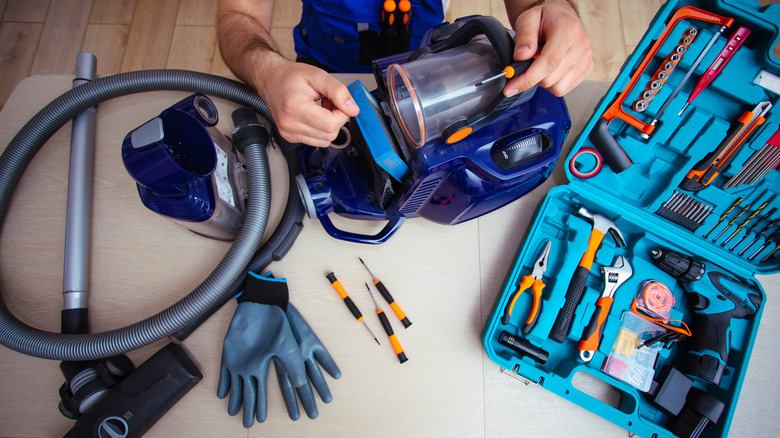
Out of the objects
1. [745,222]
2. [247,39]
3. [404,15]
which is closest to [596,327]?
[745,222]

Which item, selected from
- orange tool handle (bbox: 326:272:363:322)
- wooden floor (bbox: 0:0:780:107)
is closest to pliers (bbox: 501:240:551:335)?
orange tool handle (bbox: 326:272:363:322)

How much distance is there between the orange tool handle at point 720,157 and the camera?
0.80m

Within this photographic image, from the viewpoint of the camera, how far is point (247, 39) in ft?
2.95

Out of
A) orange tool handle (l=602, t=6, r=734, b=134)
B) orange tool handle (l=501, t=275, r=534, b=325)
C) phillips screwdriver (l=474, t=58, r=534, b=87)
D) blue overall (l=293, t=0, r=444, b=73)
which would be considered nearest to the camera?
phillips screwdriver (l=474, t=58, r=534, b=87)

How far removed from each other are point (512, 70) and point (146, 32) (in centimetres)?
195

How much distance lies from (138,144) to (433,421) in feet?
2.41

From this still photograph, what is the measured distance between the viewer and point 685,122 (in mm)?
848

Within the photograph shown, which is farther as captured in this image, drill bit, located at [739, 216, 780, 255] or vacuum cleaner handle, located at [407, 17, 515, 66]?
drill bit, located at [739, 216, 780, 255]

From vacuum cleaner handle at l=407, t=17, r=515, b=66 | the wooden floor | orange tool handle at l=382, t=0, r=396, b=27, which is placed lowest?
the wooden floor

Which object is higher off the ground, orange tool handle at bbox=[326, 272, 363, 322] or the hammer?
the hammer

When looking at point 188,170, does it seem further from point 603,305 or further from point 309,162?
point 603,305

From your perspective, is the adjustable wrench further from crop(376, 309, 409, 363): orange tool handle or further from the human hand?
the human hand

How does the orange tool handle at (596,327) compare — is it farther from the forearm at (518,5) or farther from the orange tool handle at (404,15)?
the orange tool handle at (404,15)

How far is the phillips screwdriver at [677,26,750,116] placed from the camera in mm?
748
